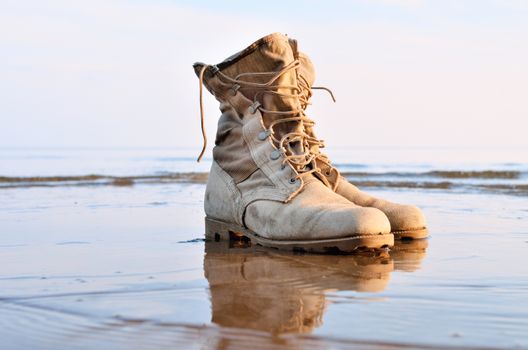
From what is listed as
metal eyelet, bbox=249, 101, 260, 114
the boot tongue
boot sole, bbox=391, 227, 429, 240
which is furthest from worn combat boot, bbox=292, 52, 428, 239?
metal eyelet, bbox=249, 101, 260, 114

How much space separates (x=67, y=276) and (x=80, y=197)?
467cm

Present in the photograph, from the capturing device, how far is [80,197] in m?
7.07

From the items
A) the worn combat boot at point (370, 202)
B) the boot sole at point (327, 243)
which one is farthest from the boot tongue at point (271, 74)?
the boot sole at point (327, 243)

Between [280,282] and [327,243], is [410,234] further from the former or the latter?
[280,282]

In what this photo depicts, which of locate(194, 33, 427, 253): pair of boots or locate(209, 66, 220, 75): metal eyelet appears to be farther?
locate(209, 66, 220, 75): metal eyelet

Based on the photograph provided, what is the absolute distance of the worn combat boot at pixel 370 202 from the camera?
3.39m

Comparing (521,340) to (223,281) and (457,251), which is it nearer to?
(223,281)

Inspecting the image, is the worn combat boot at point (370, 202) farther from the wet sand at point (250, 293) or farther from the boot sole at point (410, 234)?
the wet sand at point (250, 293)

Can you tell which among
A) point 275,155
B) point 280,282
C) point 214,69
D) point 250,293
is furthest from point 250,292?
point 214,69

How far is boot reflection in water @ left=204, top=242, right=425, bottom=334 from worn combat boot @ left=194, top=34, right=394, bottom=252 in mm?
127

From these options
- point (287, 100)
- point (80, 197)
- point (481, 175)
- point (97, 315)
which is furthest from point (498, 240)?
point (481, 175)

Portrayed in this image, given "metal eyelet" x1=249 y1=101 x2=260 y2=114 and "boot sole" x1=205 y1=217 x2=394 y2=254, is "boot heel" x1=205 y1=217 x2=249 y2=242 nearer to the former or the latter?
"boot sole" x1=205 y1=217 x2=394 y2=254

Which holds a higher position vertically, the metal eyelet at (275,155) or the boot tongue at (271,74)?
the boot tongue at (271,74)

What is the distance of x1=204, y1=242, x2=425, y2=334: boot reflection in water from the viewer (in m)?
1.80
